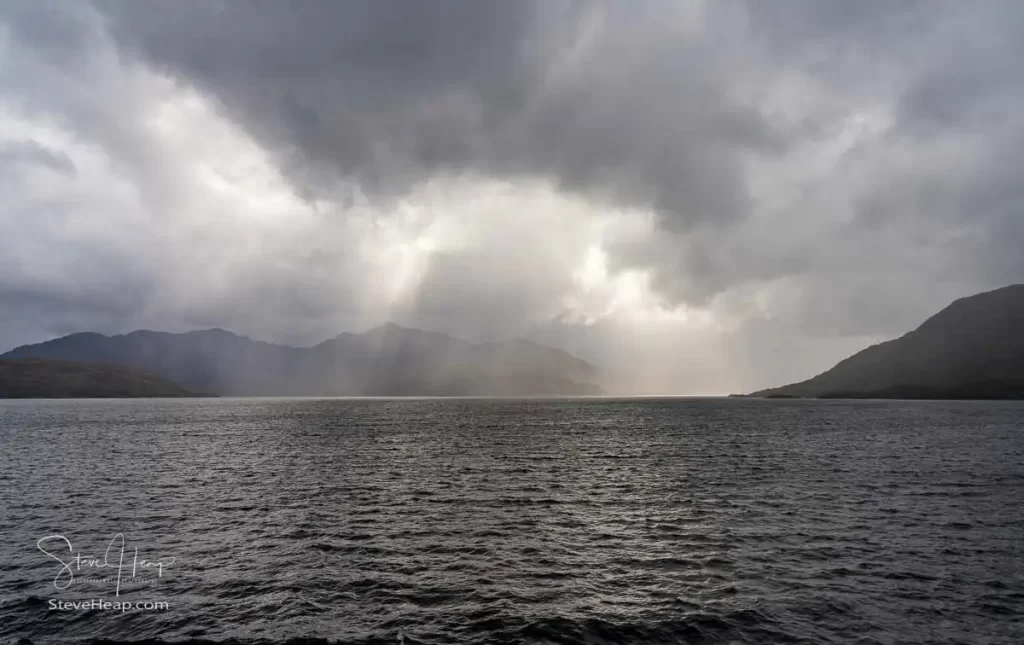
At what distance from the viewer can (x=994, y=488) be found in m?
53.5

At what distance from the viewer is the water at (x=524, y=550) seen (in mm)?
23094

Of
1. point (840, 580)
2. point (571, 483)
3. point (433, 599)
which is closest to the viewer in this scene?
point (433, 599)

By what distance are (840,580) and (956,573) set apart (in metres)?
7.61

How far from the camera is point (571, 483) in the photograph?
57938 mm

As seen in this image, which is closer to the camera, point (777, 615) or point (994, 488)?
point (777, 615)

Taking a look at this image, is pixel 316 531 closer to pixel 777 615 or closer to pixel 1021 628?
pixel 777 615

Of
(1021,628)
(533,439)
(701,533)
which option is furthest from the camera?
(533,439)

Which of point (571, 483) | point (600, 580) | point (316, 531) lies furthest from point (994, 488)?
point (316, 531)

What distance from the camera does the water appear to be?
23094mm

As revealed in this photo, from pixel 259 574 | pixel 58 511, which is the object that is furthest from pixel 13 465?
pixel 259 574

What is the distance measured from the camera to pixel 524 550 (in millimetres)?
33781

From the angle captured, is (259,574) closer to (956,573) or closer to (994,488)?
(956,573)

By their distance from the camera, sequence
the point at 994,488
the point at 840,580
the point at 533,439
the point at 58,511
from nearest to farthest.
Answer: the point at 840,580, the point at 58,511, the point at 994,488, the point at 533,439

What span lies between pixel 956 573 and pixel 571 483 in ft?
113
